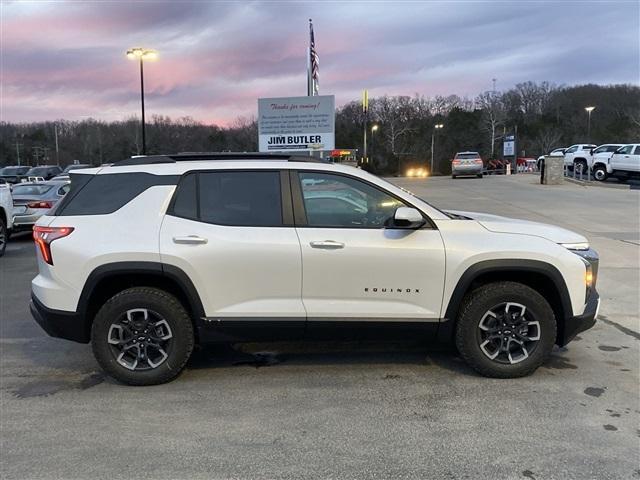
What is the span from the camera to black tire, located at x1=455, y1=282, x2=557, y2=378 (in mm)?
4219

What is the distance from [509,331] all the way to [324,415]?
1644 mm

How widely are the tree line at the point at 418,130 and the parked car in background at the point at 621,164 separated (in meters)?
55.9

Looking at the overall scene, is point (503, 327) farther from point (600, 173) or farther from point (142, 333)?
point (600, 173)

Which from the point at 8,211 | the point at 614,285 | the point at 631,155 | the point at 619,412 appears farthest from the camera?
the point at 631,155

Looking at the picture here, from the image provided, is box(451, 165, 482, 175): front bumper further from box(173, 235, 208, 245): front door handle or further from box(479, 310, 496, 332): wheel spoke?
box(173, 235, 208, 245): front door handle

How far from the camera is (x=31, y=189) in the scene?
1490cm

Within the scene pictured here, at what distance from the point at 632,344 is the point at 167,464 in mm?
4526

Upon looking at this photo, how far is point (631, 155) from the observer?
1040 inches

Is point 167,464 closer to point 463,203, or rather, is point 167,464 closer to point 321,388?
point 321,388

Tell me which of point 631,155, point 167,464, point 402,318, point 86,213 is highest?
point 631,155

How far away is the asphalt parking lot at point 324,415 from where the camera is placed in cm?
317

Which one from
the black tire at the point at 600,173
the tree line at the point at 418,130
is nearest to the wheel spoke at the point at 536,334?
the black tire at the point at 600,173

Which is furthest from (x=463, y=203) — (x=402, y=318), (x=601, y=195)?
(x=402, y=318)

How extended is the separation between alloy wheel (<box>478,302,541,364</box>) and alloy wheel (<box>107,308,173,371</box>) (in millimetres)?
2512
